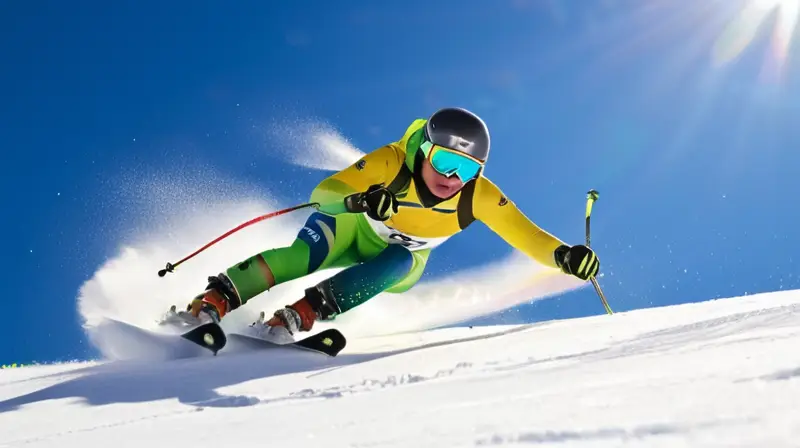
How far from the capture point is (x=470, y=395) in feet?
6.56

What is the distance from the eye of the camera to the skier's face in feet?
15.5

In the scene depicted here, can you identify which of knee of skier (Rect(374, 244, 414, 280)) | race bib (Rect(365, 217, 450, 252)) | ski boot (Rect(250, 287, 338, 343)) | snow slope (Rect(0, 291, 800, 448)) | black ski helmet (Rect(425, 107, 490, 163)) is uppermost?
black ski helmet (Rect(425, 107, 490, 163))

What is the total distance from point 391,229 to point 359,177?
576mm

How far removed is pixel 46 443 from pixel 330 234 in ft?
10.7

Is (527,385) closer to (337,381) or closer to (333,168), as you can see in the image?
(337,381)

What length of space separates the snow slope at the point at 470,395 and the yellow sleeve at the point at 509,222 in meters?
1.41

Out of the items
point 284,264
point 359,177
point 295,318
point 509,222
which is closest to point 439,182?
point 359,177

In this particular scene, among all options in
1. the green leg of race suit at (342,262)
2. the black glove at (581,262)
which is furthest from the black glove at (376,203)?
the black glove at (581,262)

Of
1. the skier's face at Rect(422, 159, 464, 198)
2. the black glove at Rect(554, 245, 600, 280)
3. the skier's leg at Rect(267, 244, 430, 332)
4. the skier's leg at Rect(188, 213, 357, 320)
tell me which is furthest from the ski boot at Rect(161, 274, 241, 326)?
the black glove at Rect(554, 245, 600, 280)

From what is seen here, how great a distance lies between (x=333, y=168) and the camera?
556 cm

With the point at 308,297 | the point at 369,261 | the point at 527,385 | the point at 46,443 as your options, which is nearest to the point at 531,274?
the point at 369,261

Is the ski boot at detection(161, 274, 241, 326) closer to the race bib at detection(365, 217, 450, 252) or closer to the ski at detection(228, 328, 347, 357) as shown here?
the ski at detection(228, 328, 347, 357)

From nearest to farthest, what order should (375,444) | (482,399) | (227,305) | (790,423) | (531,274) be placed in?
1. (790,423)
2. (375,444)
3. (482,399)
4. (227,305)
5. (531,274)

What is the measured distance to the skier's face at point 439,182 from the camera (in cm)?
474
